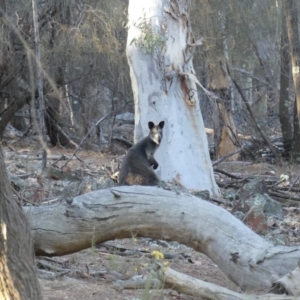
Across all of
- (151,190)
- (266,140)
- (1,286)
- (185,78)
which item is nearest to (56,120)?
(266,140)

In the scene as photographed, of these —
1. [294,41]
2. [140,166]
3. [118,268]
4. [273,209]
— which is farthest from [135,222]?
[294,41]

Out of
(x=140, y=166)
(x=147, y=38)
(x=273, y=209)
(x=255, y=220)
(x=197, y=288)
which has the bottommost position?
(x=273, y=209)

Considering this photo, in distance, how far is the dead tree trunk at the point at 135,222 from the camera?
20.4 ft

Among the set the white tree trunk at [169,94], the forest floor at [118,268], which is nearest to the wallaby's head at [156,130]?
the white tree trunk at [169,94]

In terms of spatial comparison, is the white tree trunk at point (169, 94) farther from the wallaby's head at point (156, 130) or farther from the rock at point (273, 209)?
the rock at point (273, 209)

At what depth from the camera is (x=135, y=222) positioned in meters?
6.32

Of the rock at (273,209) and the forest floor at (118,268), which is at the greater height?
the forest floor at (118,268)

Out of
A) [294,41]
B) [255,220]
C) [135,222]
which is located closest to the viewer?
[135,222]

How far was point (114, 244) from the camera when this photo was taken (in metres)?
8.16

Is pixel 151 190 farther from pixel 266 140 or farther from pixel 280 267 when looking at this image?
pixel 266 140

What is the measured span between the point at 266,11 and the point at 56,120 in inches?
284

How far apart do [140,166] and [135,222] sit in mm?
4829

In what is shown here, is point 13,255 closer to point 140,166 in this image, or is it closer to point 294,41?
point 140,166

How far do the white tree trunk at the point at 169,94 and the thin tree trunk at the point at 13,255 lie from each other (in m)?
9.39
